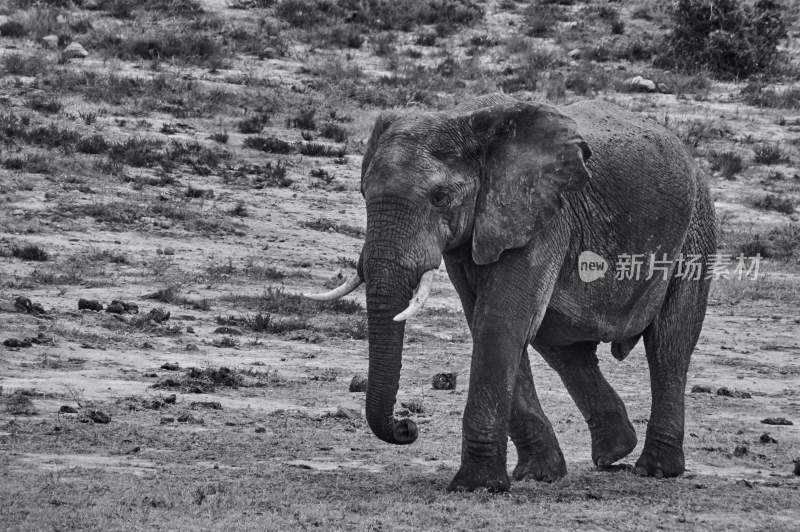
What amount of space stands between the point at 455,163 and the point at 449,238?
0.39 m

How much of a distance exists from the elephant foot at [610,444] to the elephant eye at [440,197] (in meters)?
2.34

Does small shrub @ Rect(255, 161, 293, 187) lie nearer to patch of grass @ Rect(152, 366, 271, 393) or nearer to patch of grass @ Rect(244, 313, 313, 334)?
patch of grass @ Rect(244, 313, 313, 334)

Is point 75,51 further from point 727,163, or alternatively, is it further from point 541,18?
point 727,163

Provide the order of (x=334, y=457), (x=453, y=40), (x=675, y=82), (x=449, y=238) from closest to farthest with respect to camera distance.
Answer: (x=449, y=238)
(x=334, y=457)
(x=675, y=82)
(x=453, y=40)

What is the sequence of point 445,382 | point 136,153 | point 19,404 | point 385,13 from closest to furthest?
1. point 19,404
2. point 445,382
3. point 136,153
4. point 385,13

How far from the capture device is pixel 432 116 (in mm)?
7398

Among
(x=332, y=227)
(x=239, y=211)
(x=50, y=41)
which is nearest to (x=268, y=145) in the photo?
(x=239, y=211)

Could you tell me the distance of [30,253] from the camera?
46.2 ft

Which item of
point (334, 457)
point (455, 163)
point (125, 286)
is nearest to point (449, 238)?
point (455, 163)

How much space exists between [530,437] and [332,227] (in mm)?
8916

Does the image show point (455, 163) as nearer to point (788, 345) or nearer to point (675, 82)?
point (788, 345)

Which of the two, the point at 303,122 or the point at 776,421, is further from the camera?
the point at 303,122

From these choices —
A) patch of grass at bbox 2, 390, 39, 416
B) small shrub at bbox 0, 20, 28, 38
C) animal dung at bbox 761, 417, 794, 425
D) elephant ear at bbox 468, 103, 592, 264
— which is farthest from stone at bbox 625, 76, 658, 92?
elephant ear at bbox 468, 103, 592, 264

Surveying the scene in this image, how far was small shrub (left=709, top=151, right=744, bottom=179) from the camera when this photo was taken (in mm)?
19938
